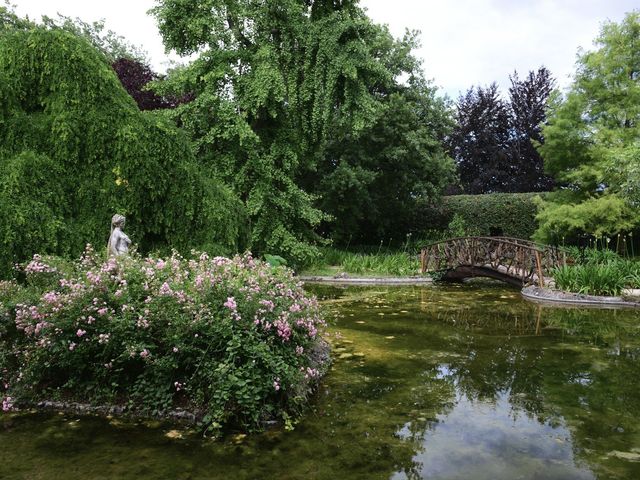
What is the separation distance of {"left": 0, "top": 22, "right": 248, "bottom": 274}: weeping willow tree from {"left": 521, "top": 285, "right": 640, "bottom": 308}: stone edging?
9.05 m

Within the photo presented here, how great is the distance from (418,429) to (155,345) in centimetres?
280

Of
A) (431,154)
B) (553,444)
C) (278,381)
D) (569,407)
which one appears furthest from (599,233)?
(278,381)

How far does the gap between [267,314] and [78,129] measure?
4485 mm

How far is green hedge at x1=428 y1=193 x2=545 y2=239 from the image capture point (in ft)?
80.2

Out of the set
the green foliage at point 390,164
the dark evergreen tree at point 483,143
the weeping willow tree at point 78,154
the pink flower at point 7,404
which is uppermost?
the dark evergreen tree at point 483,143

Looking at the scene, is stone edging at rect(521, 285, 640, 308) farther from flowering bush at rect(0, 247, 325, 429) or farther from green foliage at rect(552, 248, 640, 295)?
flowering bush at rect(0, 247, 325, 429)

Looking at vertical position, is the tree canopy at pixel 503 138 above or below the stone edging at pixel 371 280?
above

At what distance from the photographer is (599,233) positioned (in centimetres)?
1617

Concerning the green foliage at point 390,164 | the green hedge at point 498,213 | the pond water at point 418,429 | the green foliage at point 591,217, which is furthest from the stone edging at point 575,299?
the green hedge at point 498,213

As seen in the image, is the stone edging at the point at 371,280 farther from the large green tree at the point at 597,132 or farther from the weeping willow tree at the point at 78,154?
the weeping willow tree at the point at 78,154

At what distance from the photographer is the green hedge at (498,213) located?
24.5 m

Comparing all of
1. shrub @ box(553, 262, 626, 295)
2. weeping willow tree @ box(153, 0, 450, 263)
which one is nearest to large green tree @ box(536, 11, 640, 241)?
shrub @ box(553, 262, 626, 295)

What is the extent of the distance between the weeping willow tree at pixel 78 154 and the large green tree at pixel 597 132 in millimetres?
14092

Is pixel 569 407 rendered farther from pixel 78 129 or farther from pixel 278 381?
pixel 78 129
